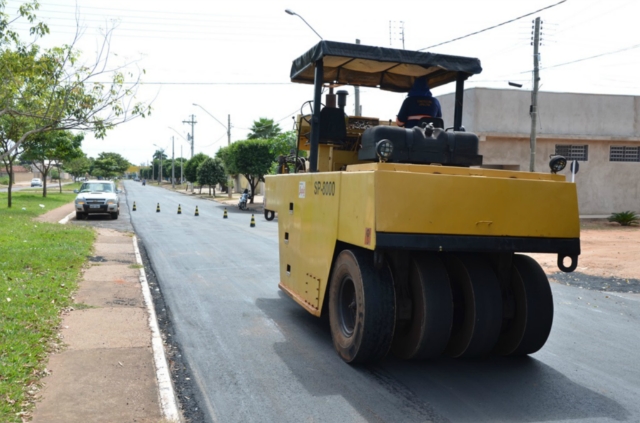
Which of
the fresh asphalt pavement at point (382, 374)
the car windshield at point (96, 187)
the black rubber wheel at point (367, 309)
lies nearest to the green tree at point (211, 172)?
the car windshield at point (96, 187)

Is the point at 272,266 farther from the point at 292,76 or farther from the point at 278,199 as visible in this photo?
the point at 292,76

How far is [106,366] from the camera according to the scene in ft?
17.6

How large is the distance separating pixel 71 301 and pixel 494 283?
537 cm

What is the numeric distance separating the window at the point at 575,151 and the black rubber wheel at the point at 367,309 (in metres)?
23.3

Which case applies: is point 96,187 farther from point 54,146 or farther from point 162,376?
point 162,376

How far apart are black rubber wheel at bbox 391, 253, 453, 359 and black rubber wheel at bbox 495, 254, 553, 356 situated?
2.62 ft

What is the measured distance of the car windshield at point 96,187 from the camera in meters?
24.5

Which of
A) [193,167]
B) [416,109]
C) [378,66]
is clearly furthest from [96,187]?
[193,167]

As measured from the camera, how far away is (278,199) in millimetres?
8023

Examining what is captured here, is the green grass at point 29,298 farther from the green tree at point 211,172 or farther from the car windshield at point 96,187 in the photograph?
the green tree at point 211,172

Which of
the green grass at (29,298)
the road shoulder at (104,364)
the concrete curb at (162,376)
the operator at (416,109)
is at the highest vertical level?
the operator at (416,109)

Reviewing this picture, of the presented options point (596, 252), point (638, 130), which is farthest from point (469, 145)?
point (638, 130)

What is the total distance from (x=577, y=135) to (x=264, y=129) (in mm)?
30324

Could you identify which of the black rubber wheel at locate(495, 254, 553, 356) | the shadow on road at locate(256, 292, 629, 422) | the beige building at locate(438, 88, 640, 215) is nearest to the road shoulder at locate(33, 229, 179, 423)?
the shadow on road at locate(256, 292, 629, 422)
